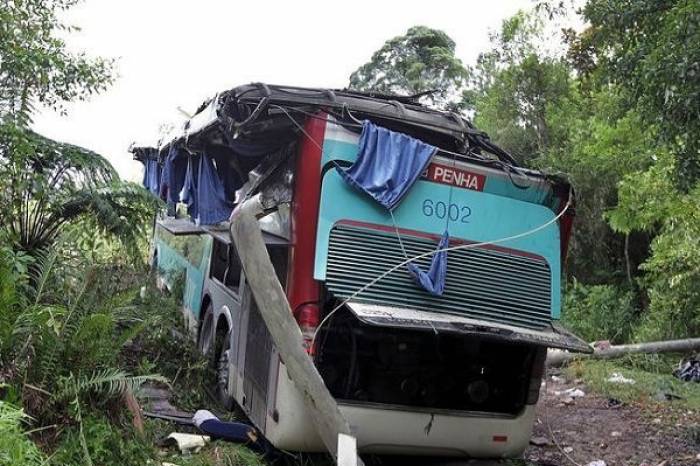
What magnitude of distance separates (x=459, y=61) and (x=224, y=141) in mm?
26759

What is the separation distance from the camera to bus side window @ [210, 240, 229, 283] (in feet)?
26.3

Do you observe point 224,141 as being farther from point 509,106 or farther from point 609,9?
point 509,106

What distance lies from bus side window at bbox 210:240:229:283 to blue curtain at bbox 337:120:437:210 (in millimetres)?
2810

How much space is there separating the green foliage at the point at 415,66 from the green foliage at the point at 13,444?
2835 cm

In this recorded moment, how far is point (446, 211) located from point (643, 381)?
20.7 feet

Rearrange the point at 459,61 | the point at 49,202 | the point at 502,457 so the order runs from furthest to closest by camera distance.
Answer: the point at 459,61 < the point at 49,202 < the point at 502,457

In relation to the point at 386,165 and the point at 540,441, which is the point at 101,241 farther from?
the point at 540,441

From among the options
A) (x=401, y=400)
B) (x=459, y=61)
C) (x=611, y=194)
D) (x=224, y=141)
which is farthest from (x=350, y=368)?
(x=459, y=61)

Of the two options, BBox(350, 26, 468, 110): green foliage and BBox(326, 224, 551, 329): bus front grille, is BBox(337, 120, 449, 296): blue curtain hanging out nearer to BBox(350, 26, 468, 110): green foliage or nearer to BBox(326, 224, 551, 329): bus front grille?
BBox(326, 224, 551, 329): bus front grille

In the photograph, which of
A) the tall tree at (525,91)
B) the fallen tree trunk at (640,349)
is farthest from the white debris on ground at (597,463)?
the tall tree at (525,91)

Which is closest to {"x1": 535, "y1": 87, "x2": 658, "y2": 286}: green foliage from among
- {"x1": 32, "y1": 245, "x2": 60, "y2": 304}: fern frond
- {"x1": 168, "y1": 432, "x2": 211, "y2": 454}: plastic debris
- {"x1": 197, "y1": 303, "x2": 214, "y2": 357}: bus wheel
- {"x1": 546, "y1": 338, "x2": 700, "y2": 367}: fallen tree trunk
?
{"x1": 546, "y1": 338, "x2": 700, "y2": 367}: fallen tree trunk

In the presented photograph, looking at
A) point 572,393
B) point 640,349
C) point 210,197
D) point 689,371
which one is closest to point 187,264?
point 210,197

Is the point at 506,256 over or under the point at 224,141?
under

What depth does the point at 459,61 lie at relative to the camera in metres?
32.0
